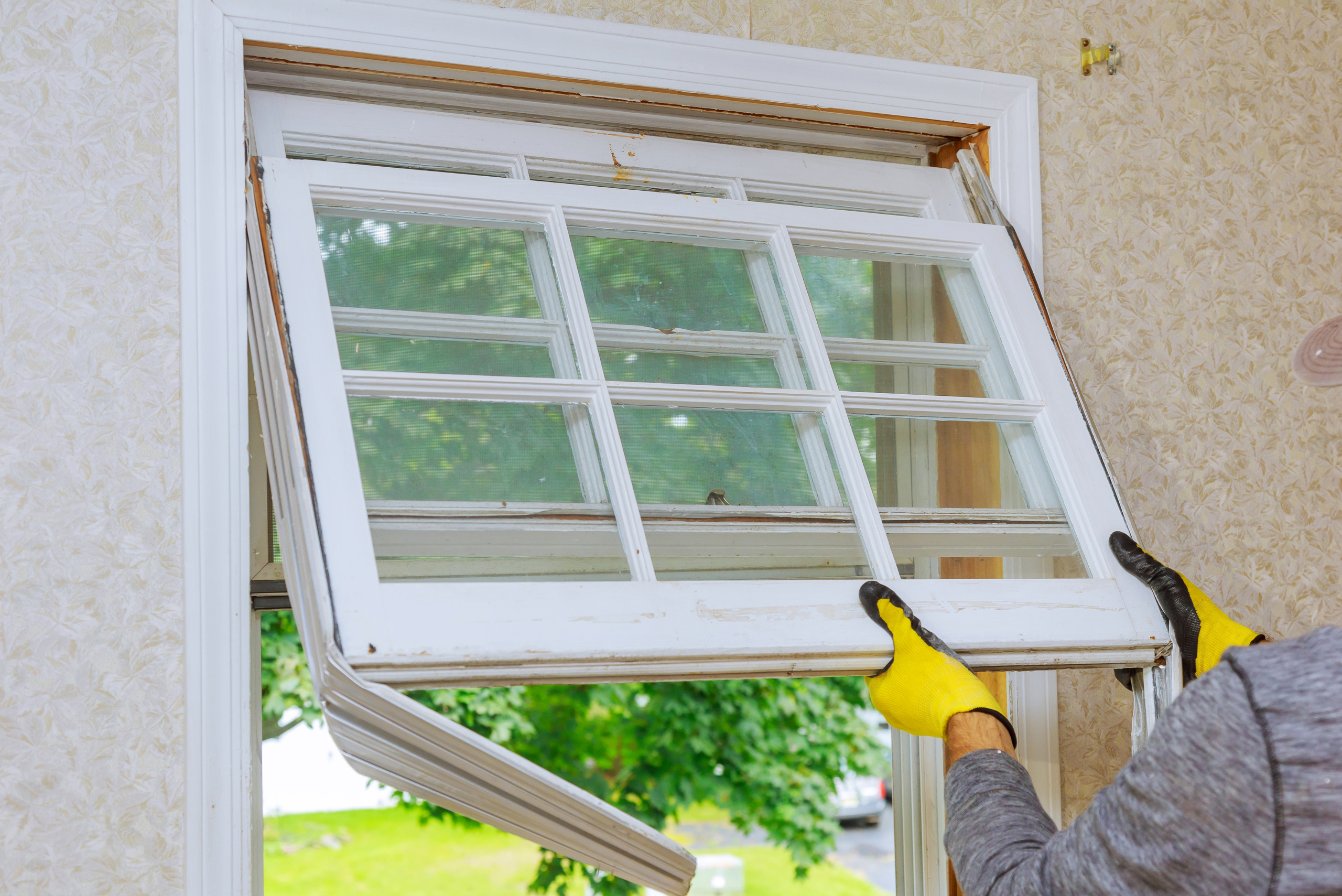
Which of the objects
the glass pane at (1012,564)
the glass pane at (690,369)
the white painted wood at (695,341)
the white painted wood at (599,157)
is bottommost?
the glass pane at (1012,564)

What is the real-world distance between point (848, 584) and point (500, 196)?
22.4 inches

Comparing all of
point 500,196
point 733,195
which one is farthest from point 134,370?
point 733,195

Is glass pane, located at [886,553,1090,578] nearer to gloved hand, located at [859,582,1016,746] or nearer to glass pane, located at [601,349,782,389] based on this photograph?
gloved hand, located at [859,582,1016,746]

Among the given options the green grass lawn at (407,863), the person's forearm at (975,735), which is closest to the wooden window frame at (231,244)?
the person's forearm at (975,735)

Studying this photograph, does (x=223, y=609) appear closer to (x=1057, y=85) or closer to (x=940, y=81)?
(x=940, y=81)

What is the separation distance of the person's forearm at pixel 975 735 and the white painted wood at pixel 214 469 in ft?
2.38

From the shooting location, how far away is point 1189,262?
4.69 ft

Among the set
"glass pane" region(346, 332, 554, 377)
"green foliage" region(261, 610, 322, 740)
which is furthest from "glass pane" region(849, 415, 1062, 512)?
"green foliage" region(261, 610, 322, 740)

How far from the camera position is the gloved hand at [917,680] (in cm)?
88

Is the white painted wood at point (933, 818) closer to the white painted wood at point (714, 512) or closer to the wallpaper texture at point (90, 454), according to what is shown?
the white painted wood at point (714, 512)

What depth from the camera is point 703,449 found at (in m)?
1.08

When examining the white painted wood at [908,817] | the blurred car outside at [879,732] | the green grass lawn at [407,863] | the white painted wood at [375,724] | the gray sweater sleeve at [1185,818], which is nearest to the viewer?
the gray sweater sleeve at [1185,818]

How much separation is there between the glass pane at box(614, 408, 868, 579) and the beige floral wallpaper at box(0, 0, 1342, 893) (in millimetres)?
486

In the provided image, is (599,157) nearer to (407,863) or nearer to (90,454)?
(90,454)
